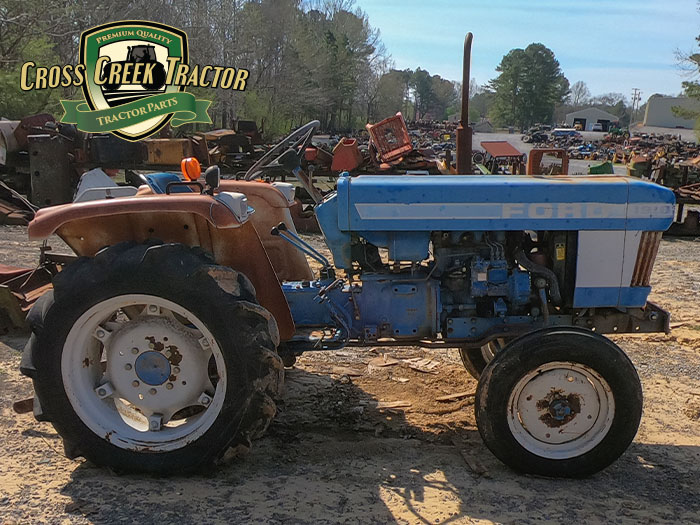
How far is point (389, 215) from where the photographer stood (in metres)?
3.29

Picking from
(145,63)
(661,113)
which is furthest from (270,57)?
(661,113)

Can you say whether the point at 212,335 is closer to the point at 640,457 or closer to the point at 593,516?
A: the point at 593,516

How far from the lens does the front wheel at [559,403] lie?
9.89 feet

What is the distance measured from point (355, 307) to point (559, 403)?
3.74 ft

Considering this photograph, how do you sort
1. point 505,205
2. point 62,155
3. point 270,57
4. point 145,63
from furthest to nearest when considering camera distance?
point 270,57 → point 145,63 → point 62,155 → point 505,205

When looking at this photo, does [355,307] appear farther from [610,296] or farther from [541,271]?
[610,296]

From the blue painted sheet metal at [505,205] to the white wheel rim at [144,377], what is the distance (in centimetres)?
104

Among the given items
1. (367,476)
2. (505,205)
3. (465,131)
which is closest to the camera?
(367,476)

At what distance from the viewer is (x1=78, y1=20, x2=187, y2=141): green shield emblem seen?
13.1 metres

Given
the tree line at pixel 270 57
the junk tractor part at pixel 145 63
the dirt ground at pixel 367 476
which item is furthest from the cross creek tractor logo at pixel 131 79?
the dirt ground at pixel 367 476

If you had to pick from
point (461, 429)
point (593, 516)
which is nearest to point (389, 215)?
point (461, 429)

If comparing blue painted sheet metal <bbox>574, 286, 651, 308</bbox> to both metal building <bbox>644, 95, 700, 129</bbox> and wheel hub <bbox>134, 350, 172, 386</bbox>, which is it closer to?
wheel hub <bbox>134, 350, 172, 386</bbox>

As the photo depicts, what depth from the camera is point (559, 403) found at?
3.08 meters

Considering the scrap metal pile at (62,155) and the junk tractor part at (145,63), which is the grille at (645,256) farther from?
the junk tractor part at (145,63)
